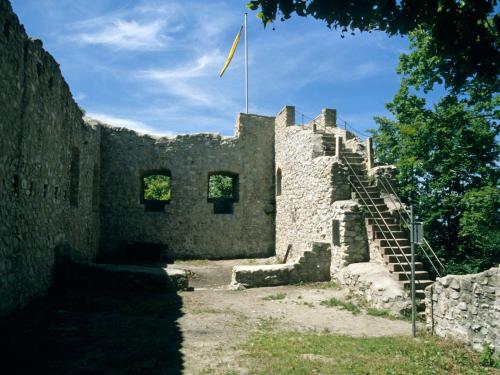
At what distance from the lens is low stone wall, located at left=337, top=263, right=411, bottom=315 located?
828 centimetres

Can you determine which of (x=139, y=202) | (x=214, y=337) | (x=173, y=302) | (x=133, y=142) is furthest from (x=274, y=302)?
(x=133, y=142)

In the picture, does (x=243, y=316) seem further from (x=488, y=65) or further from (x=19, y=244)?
(x=488, y=65)

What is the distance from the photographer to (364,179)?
1248 cm

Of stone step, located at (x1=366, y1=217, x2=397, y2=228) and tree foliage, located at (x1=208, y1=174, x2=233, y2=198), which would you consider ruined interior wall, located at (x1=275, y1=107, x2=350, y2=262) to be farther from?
tree foliage, located at (x1=208, y1=174, x2=233, y2=198)

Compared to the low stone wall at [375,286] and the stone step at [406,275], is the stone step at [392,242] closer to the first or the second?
the low stone wall at [375,286]

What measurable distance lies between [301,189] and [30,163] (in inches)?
356

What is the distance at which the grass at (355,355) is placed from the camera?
5156mm

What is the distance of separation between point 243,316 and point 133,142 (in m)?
11.0

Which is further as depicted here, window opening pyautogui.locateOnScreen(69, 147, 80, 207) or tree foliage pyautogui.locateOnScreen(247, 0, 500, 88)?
window opening pyautogui.locateOnScreen(69, 147, 80, 207)

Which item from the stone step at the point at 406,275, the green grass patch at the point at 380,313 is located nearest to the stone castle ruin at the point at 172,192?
the stone step at the point at 406,275

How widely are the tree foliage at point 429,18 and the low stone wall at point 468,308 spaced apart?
3.17m

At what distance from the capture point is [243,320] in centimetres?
780

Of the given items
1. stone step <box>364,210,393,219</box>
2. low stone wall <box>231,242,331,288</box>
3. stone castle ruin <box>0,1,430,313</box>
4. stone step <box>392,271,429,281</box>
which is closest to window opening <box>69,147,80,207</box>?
stone castle ruin <box>0,1,430,313</box>

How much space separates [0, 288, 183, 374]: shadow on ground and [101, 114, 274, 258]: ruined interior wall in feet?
25.1
